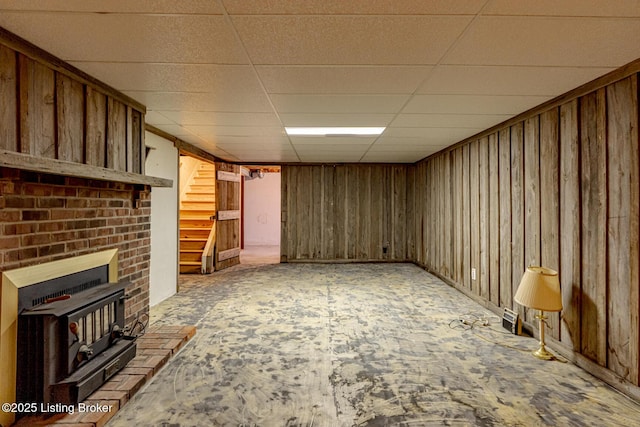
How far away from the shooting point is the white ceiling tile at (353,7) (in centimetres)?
143

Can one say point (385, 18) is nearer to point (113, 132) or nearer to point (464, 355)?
point (113, 132)

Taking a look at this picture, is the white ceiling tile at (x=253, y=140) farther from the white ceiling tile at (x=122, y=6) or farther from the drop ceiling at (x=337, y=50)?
the white ceiling tile at (x=122, y=6)

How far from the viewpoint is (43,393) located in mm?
1760

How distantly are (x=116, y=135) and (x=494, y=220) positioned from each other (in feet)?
12.7

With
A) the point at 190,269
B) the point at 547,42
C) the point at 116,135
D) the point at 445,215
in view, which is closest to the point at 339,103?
the point at 547,42

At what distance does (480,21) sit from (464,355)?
2.36 m

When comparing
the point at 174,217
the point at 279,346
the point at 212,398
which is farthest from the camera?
the point at 174,217

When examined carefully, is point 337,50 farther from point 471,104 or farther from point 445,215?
point 445,215

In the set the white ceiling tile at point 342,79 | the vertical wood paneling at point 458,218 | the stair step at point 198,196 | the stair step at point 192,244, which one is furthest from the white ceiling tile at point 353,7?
the stair step at point 198,196

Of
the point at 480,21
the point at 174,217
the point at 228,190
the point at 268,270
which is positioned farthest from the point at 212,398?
the point at 228,190

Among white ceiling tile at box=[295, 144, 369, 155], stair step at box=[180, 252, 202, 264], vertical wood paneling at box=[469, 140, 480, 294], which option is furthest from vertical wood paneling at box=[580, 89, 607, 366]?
stair step at box=[180, 252, 202, 264]

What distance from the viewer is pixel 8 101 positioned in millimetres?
1743

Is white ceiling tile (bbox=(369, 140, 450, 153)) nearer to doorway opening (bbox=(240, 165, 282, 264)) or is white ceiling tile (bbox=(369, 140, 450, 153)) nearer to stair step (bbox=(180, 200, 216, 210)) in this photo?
stair step (bbox=(180, 200, 216, 210))

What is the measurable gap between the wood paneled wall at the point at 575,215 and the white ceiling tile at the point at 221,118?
8.18 feet
